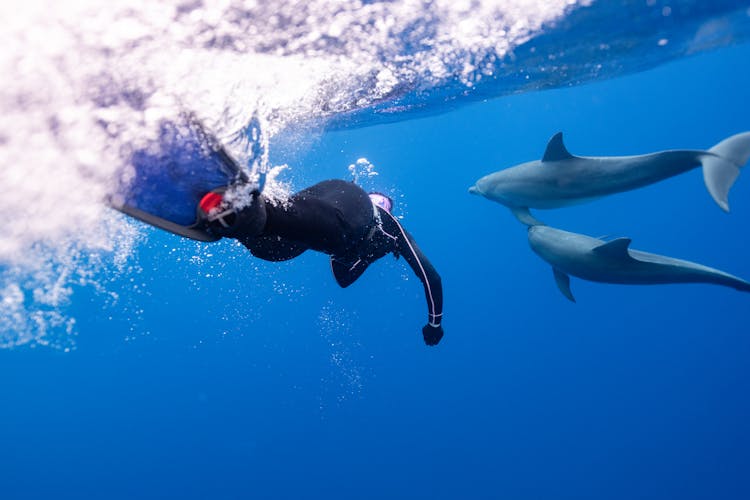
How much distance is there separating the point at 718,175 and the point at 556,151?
1907mm

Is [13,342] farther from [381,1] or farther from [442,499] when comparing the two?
[381,1]

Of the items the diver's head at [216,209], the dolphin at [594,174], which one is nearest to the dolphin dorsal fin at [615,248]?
the dolphin at [594,174]

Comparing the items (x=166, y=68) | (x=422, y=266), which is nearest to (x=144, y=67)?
(x=166, y=68)

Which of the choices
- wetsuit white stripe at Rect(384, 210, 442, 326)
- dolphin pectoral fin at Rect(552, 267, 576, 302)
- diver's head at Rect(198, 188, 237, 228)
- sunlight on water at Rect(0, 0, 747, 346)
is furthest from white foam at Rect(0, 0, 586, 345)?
dolphin pectoral fin at Rect(552, 267, 576, 302)

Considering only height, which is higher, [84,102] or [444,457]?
[84,102]

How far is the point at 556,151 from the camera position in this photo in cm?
659

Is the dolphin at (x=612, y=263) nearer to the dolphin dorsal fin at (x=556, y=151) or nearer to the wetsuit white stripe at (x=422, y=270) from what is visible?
the dolphin dorsal fin at (x=556, y=151)

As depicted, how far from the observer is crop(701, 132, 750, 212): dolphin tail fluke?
17.0 feet

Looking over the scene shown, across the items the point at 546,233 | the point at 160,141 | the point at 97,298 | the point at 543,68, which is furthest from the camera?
the point at 97,298

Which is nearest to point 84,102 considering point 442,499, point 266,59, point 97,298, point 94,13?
point 94,13

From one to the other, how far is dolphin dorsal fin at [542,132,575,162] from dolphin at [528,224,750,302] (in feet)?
4.06

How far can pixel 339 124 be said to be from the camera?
12.0 metres

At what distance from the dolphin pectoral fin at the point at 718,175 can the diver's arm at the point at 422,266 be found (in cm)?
305

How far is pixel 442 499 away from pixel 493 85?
51.6ft
